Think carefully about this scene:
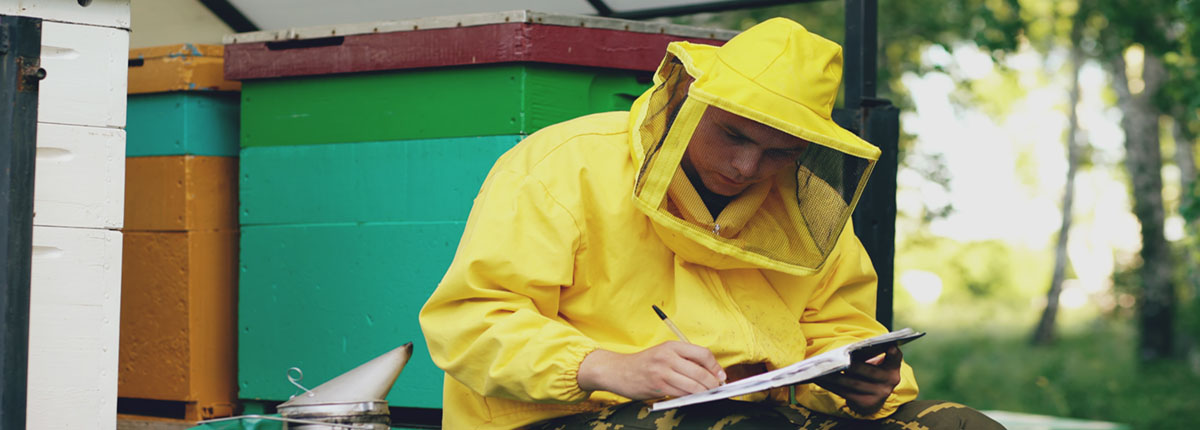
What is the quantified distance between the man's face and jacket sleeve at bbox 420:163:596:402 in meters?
0.25

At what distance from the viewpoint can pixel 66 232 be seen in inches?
92.1

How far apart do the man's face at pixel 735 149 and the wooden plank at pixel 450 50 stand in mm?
809

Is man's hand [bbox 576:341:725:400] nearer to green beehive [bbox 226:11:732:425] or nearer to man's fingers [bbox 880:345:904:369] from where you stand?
man's fingers [bbox 880:345:904:369]

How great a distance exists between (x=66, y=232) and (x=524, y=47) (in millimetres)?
1012

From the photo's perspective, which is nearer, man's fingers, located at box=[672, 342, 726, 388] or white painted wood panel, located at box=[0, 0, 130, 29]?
man's fingers, located at box=[672, 342, 726, 388]

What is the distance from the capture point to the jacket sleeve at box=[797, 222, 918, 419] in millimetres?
2354

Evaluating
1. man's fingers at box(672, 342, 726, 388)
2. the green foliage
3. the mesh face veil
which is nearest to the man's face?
the mesh face veil

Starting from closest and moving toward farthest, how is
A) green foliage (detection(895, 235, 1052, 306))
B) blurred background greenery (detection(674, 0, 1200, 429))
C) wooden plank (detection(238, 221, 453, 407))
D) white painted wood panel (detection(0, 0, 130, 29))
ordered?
white painted wood panel (detection(0, 0, 130, 29))
wooden plank (detection(238, 221, 453, 407))
blurred background greenery (detection(674, 0, 1200, 429))
green foliage (detection(895, 235, 1052, 306))

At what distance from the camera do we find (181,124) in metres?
3.19

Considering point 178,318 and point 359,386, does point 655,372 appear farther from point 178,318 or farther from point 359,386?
point 178,318

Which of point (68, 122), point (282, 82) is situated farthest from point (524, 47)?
point (68, 122)

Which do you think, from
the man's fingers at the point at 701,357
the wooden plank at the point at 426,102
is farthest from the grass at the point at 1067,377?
the man's fingers at the point at 701,357

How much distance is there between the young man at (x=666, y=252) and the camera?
1897 mm

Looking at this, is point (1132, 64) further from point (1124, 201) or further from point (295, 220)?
point (295, 220)
